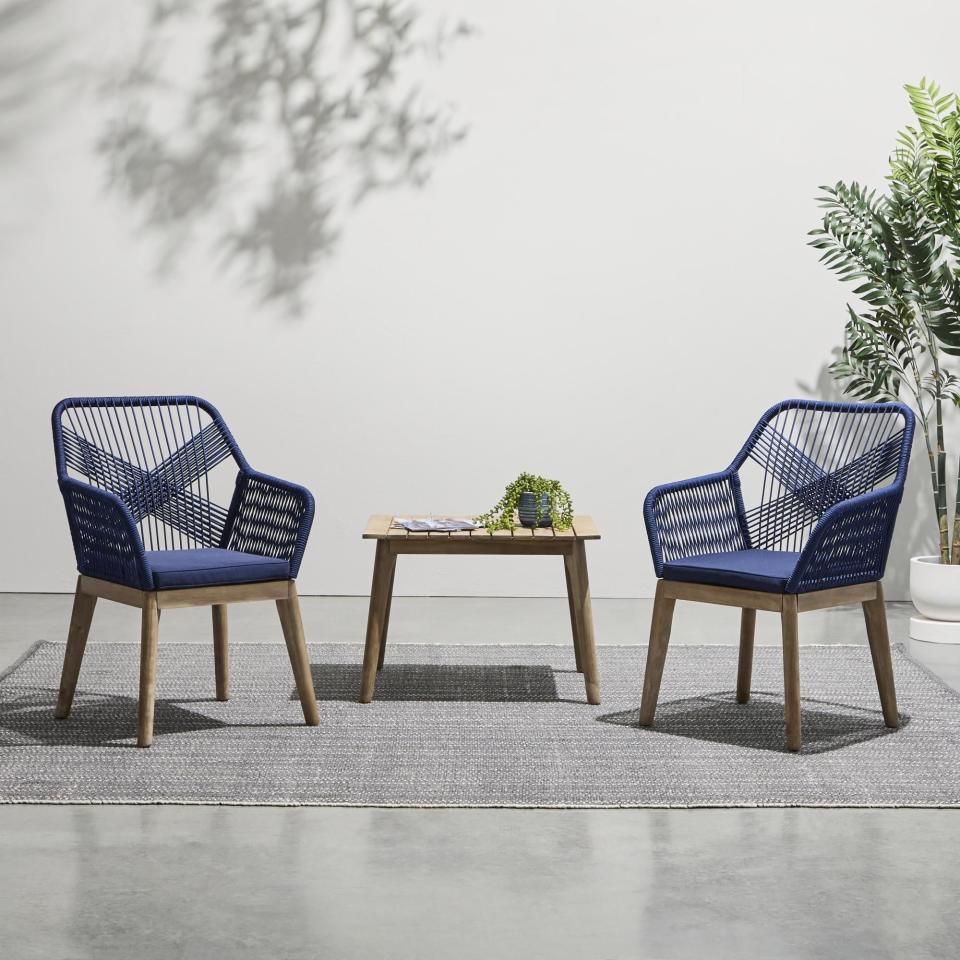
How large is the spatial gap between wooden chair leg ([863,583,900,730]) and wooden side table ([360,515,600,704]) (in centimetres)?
73

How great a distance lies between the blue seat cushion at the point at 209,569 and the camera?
3.32m

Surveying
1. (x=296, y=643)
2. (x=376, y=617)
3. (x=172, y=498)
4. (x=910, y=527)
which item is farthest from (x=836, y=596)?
(x=910, y=527)

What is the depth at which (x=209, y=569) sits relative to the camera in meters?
3.35

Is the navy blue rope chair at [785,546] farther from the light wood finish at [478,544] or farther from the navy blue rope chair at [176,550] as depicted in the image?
the navy blue rope chair at [176,550]

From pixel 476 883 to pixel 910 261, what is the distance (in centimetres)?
309

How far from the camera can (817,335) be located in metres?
5.48

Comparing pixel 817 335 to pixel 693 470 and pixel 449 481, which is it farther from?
pixel 449 481

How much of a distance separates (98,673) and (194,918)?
1.94 meters

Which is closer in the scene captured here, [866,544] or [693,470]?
[866,544]

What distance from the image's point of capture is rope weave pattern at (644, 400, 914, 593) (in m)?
3.41

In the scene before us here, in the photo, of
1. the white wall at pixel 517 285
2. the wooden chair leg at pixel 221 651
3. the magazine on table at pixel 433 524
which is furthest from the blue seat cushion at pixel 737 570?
the white wall at pixel 517 285

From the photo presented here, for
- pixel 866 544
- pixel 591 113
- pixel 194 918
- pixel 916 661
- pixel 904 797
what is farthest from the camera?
pixel 591 113

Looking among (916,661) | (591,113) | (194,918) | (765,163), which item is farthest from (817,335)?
(194,918)

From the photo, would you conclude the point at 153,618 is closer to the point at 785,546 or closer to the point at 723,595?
the point at 723,595
